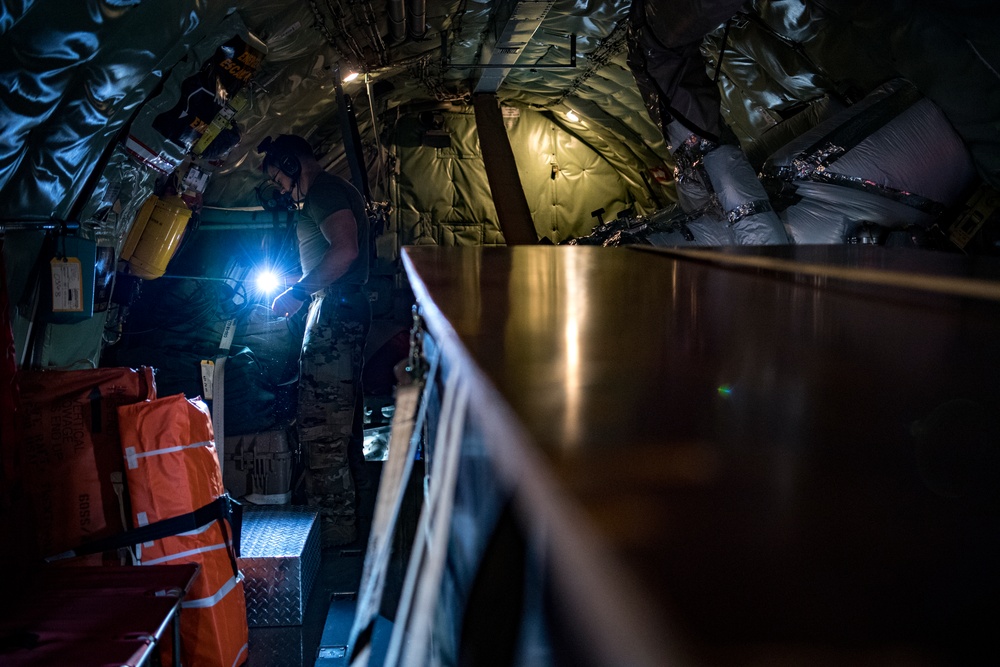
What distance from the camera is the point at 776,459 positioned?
0.27 metres

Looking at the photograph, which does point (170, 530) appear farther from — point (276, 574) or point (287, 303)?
point (287, 303)

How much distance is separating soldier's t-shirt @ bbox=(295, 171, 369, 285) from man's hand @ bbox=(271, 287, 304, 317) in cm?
18

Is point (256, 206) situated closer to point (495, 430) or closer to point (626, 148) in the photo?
point (626, 148)

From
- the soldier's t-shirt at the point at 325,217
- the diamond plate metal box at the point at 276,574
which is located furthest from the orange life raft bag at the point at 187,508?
the soldier's t-shirt at the point at 325,217

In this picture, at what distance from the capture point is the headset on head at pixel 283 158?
3.49 meters

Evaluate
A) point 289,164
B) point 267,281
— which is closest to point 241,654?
point 267,281

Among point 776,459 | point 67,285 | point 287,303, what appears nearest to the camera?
point 776,459

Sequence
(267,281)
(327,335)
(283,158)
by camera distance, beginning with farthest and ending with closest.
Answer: (267,281) < (327,335) < (283,158)

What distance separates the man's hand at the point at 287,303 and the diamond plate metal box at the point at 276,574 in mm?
1339

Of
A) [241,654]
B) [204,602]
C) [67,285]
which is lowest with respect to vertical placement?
[241,654]

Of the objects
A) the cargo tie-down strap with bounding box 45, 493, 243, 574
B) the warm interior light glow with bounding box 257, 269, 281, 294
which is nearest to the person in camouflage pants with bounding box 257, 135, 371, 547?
the warm interior light glow with bounding box 257, 269, 281, 294

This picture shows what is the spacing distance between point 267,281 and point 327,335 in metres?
0.71

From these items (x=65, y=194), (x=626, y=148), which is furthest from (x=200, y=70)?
(x=626, y=148)

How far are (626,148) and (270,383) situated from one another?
3628 millimetres
